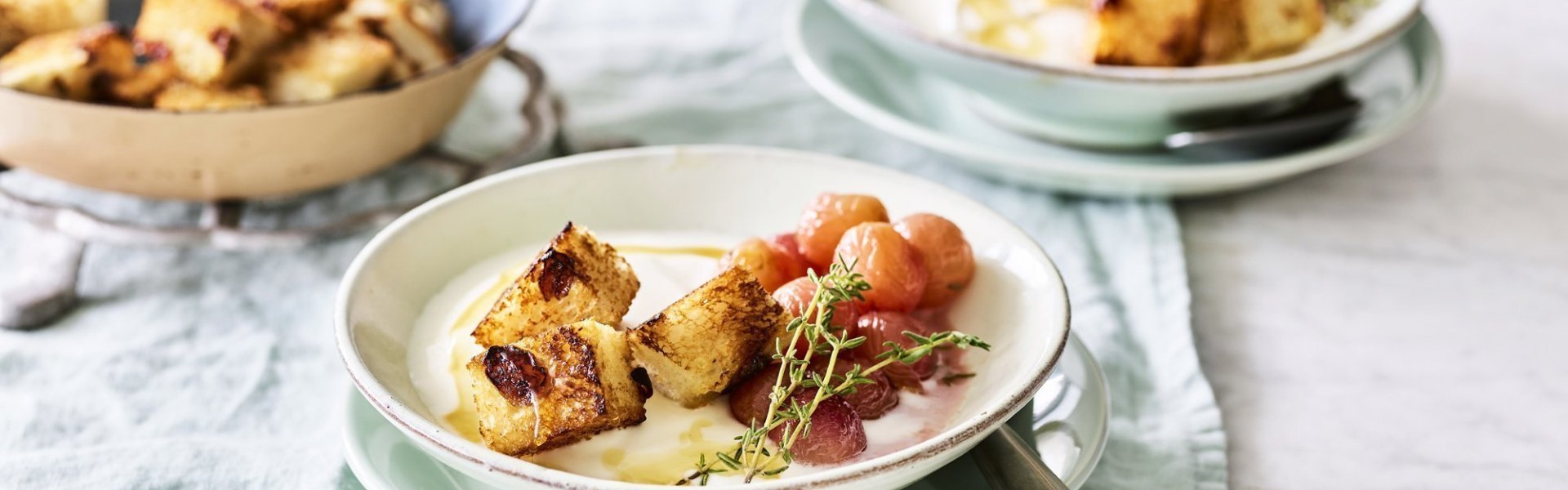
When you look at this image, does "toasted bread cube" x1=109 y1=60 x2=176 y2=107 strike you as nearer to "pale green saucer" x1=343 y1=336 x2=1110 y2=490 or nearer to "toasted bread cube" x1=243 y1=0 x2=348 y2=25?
"toasted bread cube" x1=243 y1=0 x2=348 y2=25

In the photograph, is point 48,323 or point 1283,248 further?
point 1283,248

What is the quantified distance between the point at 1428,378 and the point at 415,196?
4.16ft

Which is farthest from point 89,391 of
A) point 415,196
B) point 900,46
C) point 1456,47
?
point 1456,47

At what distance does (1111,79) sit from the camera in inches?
64.2

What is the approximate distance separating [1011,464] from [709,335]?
0.26 m

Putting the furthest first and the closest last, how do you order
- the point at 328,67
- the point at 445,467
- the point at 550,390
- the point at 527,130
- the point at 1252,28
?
the point at 527,130
the point at 1252,28
the point at 328,67
the point at 445,467
the point at 550,390

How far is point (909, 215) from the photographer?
1251 mm

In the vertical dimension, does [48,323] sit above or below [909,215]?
below

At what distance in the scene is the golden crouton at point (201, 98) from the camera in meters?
1.47

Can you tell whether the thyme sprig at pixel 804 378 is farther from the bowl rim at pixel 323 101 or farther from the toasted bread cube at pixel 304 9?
the toasted bread cube at pixel 304 9

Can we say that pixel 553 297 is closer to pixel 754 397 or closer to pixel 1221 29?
pixel 754 397

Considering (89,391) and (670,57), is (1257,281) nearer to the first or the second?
(670,57)

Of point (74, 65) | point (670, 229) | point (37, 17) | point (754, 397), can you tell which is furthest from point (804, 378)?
point (37, 17)

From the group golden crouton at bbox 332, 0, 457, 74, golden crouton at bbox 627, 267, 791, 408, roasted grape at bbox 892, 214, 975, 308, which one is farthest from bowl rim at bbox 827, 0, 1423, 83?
golden crouton at bbox 627, 267, 791, 408
